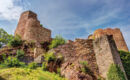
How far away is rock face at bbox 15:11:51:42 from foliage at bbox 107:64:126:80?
10.4 metres

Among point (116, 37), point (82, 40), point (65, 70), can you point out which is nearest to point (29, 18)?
point (82, 40)

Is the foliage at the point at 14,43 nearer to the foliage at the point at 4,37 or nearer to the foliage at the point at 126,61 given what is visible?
the foliage at the point at 4,37

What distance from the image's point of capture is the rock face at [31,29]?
14.6 meters

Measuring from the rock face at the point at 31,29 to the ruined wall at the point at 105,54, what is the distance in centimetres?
921

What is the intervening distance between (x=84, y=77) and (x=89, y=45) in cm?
283

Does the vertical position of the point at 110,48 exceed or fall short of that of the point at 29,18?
it falls short

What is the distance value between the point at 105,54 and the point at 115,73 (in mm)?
1307

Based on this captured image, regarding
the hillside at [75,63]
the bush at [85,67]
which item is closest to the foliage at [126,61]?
the hillside at [75,63]

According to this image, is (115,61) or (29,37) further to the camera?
(29,37)

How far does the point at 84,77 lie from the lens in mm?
5695

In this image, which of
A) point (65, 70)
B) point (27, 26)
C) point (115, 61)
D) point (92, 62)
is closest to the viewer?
point (115, 61)

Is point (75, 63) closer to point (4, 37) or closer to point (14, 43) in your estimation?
point (14, 43)

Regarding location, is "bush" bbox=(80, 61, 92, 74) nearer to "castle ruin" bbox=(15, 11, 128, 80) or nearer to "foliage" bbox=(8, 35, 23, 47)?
"castle ruin" bbox=(15, 11, 128, 80)

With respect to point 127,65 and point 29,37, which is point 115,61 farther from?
point 29,37
